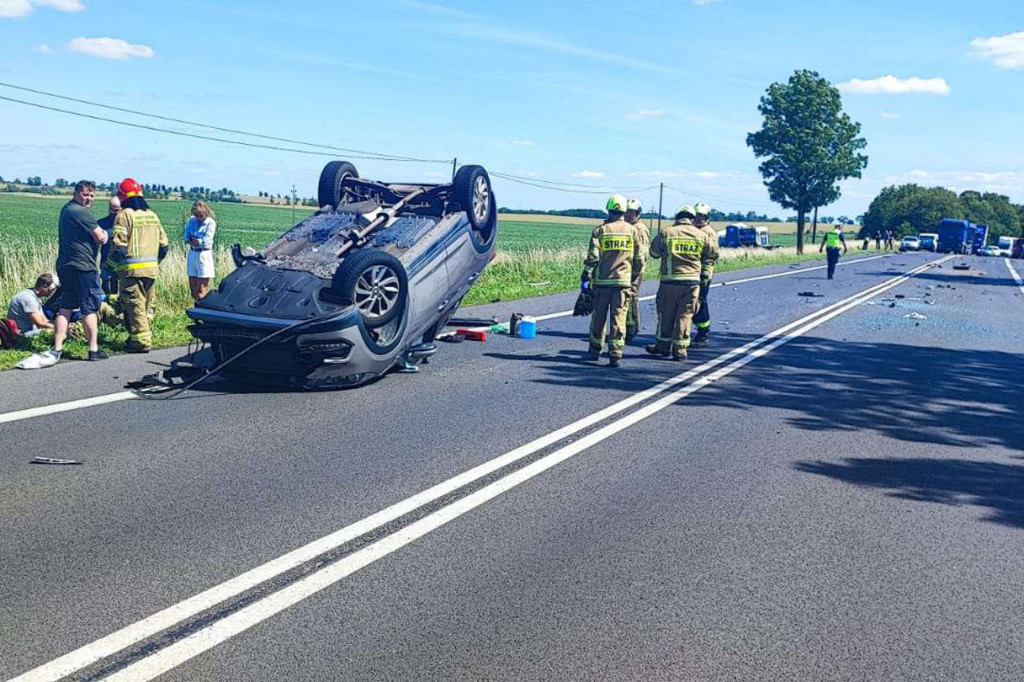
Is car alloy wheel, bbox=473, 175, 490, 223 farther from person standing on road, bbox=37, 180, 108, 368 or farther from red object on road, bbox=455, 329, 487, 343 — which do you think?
person standing on road, bbox=37, 180, 108, 368

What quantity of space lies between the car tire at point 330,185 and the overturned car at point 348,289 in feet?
0.04

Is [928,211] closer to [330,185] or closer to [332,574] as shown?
[330,185]

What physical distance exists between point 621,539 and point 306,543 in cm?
162

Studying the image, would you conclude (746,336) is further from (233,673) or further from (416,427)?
(233,673)

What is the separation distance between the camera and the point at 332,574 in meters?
4.33

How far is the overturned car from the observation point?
8453mm

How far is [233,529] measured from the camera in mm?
4879

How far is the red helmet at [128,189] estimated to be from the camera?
1062 centimetres

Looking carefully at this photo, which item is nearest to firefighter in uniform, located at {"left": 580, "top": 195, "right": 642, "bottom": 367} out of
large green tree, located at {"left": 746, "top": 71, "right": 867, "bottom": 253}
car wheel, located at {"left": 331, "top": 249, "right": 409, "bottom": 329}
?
car wheel, located at {"left": 331, "top": 249, "right": 409, "bottom": 329}

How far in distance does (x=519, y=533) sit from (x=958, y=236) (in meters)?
84.3

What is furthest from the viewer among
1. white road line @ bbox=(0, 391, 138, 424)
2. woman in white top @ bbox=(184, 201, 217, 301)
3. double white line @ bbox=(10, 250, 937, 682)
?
woman in white top @ bbox=(184, 201, 217, 301)

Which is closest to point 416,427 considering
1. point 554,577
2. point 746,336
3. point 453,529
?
point 453,529

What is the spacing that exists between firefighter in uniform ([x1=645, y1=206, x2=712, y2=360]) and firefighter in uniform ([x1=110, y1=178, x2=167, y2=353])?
5867 mm

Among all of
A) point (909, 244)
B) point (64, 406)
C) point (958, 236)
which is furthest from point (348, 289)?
point (958, 236)
